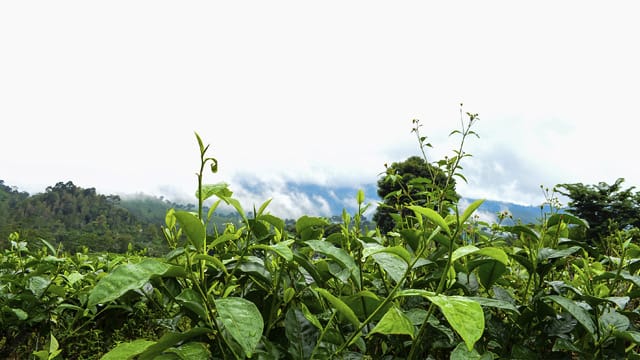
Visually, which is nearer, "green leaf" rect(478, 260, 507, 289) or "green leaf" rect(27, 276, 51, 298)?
"green leaf" rect(478, 260, 507, 289)

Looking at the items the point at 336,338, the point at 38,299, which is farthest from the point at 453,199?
the point at 38,299

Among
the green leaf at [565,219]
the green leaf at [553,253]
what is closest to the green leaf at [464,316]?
the green leaf at [553,253]

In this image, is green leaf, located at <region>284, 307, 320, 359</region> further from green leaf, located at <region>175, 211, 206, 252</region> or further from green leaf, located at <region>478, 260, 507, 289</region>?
green leaf, located at <region>478, 260, 507, 289</region>

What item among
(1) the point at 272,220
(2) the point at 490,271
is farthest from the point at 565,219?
(1) the point at 272,220

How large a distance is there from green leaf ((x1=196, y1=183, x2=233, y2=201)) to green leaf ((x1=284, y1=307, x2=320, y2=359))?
33 cm

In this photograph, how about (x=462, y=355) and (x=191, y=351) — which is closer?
(x=191, y=351)

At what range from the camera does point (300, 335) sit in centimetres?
95

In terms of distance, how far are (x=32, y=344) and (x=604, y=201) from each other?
3120 centimetres

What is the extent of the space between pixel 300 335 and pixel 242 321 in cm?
28

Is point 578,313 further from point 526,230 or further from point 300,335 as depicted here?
point 300,335

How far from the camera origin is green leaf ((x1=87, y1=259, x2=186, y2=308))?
665 mm

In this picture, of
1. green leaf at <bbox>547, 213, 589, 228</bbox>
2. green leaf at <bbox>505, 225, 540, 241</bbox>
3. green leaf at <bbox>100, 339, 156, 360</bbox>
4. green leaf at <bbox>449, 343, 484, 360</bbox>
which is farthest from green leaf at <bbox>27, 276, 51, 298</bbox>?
green leaf at <bbox>547, 213, 589, 228</bbox>

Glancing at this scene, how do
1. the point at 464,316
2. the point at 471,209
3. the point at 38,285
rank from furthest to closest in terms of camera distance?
the point at 38,285
the point at 471,209
the point at 464,316

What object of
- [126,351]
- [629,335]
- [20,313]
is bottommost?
[20,313]
